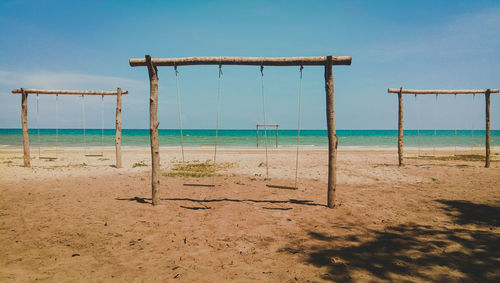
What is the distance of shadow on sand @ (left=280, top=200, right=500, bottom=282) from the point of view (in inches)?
130

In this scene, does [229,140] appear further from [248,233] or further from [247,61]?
[248,233]

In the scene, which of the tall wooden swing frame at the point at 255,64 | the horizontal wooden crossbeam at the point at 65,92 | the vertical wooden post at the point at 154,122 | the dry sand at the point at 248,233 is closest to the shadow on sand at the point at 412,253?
the dry sand at the point at 248,233

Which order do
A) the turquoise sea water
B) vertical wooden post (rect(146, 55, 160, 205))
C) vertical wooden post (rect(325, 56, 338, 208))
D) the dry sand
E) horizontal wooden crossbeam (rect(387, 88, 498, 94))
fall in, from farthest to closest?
the turquoise sea water → horizontal wooden crossbeam (rect(387, 88, 498, 94)) → vertical wooden post (rect(146, 55, 160, 205)) → vertical wooden post (rect(325, 56, 338, 208)) → the dry sand

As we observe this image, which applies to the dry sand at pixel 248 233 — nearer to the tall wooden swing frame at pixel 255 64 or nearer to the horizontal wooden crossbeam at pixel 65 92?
the tall wooden swing frame at pixel 255 64

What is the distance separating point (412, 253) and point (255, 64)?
15.5ft

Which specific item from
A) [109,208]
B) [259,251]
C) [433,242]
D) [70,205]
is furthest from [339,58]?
[70,205]

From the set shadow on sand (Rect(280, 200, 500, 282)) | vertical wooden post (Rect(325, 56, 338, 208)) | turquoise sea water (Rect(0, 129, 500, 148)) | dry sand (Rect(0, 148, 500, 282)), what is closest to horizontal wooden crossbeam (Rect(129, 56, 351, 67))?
vertical wooden post (Rect(325, 56, 338, 208))

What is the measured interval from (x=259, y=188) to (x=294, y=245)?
4.09 metres

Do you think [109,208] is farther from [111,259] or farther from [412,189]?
[412,189]

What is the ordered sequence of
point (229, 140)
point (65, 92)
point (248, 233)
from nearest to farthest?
point (248, 233), point (65, 92), point (229, 140)

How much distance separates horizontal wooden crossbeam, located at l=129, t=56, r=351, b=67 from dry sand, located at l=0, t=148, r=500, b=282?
11.0 feet

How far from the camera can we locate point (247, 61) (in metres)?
6.29

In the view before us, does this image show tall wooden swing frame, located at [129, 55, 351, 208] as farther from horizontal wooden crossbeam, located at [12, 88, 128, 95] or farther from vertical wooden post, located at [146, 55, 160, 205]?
horizontal wooden crossbeam, located at [12, 88, 128, 95]

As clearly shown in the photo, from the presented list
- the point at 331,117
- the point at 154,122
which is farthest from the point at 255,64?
the point at 154,122
